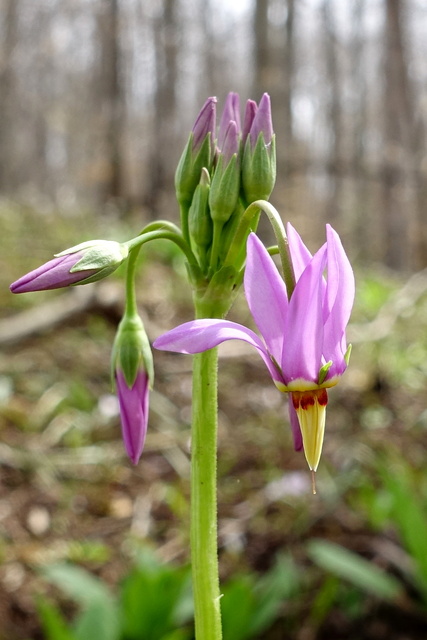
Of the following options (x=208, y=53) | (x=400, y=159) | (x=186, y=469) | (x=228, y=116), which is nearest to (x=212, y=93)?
(x=208, y=53)

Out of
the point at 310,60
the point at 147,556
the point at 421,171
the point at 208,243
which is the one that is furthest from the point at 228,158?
the point at 310,60

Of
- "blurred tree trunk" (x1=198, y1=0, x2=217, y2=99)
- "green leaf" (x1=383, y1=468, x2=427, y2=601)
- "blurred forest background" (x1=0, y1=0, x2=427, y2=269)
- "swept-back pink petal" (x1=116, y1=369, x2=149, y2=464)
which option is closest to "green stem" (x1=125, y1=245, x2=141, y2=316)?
"swept-back pink petal" (x1=116, y1=369, x2=149, y2=464)

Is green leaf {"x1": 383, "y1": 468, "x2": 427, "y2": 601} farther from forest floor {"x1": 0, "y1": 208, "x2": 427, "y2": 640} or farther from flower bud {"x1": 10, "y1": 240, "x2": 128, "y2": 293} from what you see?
flower bud {"x1": 10, "y1": 240, "x2": 128, "y2": 293}

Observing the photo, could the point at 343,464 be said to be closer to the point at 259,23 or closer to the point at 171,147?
the point at 259,23

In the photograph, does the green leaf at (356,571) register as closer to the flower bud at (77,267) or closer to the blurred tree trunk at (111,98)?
the flower bud at (77,267)

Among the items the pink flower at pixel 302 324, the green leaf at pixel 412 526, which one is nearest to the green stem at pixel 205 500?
the pink flower at pixel 302 324
